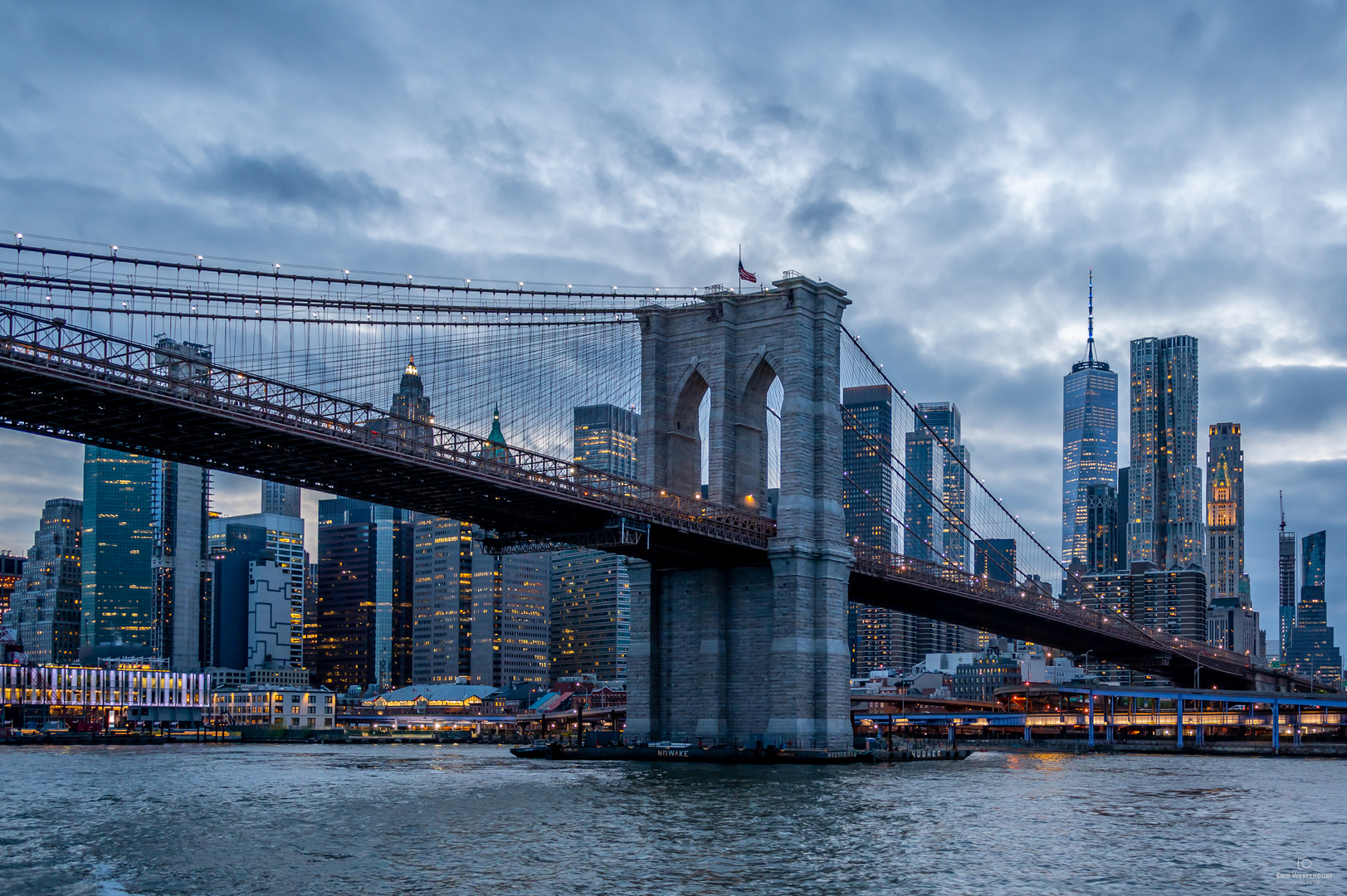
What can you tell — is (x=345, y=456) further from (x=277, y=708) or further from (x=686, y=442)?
(x=277, y=708)

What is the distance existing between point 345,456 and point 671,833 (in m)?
21.4

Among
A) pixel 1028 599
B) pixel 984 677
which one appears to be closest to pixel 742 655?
pixel 1028 599

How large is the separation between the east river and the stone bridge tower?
5569mm

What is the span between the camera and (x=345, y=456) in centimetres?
5219

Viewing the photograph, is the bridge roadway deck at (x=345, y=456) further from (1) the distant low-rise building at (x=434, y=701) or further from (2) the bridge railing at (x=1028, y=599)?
(1) the distant low-rise building at (x=434, y=701)

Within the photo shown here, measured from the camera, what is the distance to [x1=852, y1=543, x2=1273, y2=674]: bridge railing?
259ft

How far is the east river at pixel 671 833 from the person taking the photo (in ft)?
99.5

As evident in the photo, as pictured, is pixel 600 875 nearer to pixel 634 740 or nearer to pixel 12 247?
pixel 12 247

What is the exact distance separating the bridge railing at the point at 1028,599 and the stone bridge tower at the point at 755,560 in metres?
7.25

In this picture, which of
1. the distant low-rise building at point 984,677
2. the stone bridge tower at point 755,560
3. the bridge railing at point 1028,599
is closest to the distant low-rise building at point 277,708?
the distant low-rise building at point 984,677

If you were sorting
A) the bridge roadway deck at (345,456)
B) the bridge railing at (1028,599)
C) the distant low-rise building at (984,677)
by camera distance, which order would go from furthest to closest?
the distant low-rise building at (984,677) → the bridge railing at (1028,599) → the bridge roadway deck at (345,456)

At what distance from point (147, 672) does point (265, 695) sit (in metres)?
15.4

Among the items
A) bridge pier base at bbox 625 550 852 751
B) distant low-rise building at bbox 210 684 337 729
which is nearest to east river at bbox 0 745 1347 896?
bridge pier base at bbox 625 550 852 751

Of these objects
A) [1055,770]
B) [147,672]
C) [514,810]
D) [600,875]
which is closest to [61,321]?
[514,810]
